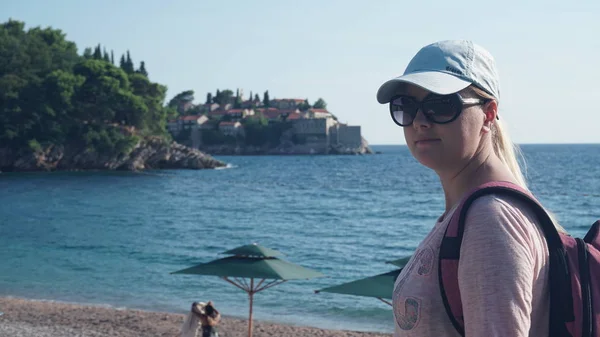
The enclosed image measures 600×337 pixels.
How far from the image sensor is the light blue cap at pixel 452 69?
1498 millimetres

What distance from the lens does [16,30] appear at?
265 ft

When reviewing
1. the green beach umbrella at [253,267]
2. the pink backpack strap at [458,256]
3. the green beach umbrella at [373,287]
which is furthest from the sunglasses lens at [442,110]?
the green beach umbrella at [253,267]

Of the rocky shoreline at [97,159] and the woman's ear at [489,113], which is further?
the rocky shoreline at [97,159]

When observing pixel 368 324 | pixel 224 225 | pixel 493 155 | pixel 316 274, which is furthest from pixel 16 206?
pixel 493 155

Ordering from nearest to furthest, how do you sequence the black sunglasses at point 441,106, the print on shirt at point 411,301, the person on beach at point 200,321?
the print on shirt at point 411,301 → the black sunglasses at point 441,106 → the person on beach at point 200,321

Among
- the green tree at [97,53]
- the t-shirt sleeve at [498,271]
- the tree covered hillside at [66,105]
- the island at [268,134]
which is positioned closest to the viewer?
the t-shirt sleeve at [498,271]

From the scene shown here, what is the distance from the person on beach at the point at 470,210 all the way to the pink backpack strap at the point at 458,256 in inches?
0.5

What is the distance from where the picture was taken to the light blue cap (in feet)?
4.91

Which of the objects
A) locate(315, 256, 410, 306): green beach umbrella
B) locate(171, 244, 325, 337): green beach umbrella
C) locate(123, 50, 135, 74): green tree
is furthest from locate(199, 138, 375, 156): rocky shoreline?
locate(315, 256, 410, 306): green beach umbrella

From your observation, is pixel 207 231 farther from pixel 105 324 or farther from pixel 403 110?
pixel 403 110

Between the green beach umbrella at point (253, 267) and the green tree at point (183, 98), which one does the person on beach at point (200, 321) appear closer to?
the green beach umbrella at point (253, 267)

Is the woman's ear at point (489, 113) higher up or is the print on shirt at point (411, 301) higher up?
the woman's ear at point (489, 113)

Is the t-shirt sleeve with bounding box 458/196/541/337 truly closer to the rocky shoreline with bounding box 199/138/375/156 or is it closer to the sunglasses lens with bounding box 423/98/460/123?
the sunglasses lens with bounding box 423/98/460/123

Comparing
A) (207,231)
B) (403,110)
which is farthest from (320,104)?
(403,110)
